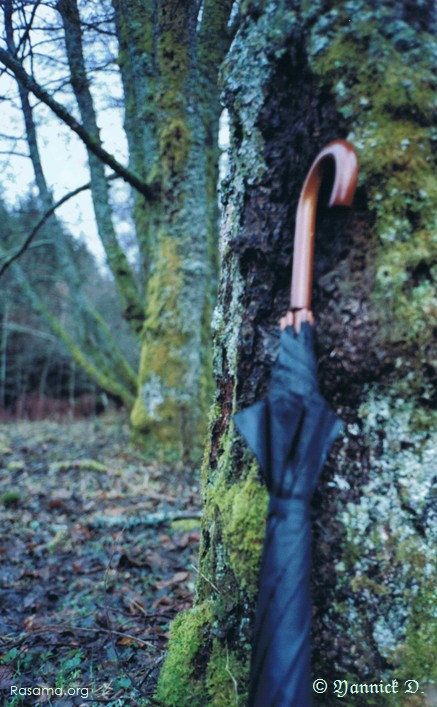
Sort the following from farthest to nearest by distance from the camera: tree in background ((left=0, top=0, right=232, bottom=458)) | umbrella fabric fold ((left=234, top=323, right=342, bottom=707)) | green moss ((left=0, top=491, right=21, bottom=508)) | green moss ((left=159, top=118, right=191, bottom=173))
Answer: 1. green moss ((left=159, top=118, right=191, bottom=173))
2. tree in background ((left=0, top=0, right=232, bottom=458))
3. green moss ((left=0, top=491, right=21, bottom=508))
4. umbrella fabric fold ((left=234, top=323, right=342, bottom=707))

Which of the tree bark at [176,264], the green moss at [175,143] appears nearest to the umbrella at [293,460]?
the tree bark at [176,264]

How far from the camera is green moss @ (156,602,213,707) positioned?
5.00ft

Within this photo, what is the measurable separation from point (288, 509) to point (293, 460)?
0.40 ft

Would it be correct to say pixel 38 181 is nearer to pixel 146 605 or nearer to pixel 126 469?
pixel 126 469

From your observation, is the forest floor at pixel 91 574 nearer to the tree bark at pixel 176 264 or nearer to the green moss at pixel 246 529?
the green moss at pixel 246 529

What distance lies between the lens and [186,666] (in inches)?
61.7

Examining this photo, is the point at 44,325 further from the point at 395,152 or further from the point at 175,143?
the point at 395,152

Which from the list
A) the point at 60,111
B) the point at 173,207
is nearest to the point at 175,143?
the point at 173,207

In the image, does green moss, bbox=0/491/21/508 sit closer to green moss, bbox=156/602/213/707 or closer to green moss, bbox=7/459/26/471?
green moss, bbox=7/459/26/471

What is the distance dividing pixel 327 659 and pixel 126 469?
4.77 metres

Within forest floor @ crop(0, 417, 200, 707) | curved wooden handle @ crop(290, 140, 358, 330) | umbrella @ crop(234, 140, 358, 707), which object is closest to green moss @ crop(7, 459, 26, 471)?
forest floor @ crop(0, 417, 200, 707)

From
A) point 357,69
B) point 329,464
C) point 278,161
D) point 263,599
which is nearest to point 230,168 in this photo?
point 278,161

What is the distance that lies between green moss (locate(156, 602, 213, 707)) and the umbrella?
377 millimetres

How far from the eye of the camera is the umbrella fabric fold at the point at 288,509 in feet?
3.86
